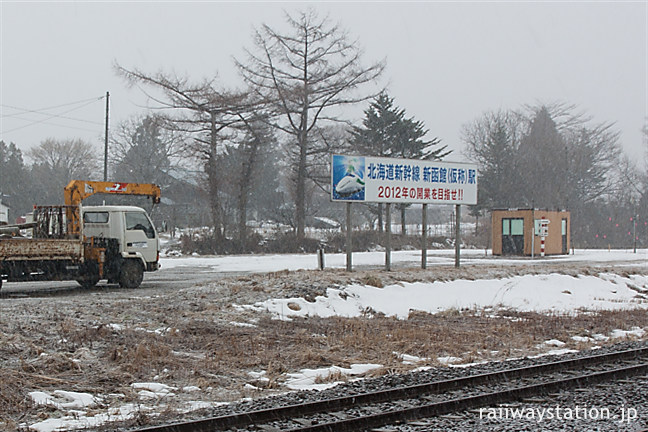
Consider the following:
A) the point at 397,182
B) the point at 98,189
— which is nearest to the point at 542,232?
the point at 397,182

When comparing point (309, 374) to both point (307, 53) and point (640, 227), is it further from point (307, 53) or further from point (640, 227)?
point (640, 227)

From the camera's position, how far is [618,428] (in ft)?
21.8

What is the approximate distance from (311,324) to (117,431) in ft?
24.4

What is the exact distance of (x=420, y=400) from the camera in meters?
7.83

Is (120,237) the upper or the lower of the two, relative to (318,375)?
upper

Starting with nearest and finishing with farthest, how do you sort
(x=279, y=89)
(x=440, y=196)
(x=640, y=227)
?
(x=440, y=196) → (x=279, y=89) → (x=640, y=227)

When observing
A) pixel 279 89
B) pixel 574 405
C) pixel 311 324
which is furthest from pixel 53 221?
pixel 279 89

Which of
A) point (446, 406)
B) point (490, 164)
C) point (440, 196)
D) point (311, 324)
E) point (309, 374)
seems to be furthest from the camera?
point (490, 164)

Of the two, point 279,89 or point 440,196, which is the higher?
point 279,89

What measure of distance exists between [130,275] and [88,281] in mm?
1167

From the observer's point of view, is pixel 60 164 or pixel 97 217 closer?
pixel 97 217

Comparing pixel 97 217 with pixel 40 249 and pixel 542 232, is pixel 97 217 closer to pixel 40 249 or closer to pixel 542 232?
pixel 40 249

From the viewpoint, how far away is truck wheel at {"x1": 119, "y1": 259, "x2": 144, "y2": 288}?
2020cm

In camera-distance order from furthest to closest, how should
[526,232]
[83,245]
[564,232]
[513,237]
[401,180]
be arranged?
1. [564,232]
2. [513,237]
3. [526,232]
4. [401,180]
5. [83,245]
